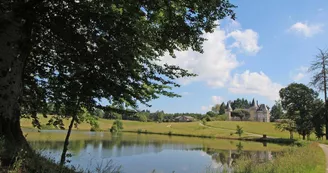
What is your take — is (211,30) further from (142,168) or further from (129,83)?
(142,168)

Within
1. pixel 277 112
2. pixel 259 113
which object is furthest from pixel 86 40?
pixel 259 113

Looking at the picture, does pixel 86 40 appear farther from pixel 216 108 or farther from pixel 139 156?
pixel 216 108

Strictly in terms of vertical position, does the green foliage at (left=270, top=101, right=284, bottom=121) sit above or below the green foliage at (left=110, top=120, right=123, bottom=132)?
above

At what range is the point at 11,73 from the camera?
5.64 m

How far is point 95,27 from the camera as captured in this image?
5852mm

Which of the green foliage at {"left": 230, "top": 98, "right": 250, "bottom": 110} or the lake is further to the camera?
the green foliage at {"left": 230, "top": 98, "right": 250, "bottom": 110}

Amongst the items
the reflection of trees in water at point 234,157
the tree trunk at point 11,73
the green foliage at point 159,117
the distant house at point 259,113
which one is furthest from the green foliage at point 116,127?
the tree trunk at point 11,73

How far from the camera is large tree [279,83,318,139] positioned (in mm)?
52031

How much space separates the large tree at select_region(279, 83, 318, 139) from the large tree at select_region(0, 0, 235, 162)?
165 ft

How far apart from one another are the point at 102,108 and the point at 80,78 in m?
1.09

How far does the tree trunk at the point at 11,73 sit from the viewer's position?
555cm

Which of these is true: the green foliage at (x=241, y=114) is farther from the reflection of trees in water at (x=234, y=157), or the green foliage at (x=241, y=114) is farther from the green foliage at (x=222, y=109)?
the reflection of trees in water at (x=234, y=157)

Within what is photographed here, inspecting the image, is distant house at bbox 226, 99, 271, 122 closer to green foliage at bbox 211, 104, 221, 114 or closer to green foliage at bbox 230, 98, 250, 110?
green foliage at bbox 211, 104, 221, 114

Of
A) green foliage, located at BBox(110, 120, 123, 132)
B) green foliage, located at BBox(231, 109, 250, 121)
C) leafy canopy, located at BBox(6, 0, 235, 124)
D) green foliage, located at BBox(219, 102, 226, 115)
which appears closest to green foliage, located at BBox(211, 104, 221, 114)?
green foliage, located at BBox(219, 102, 226, 115)
